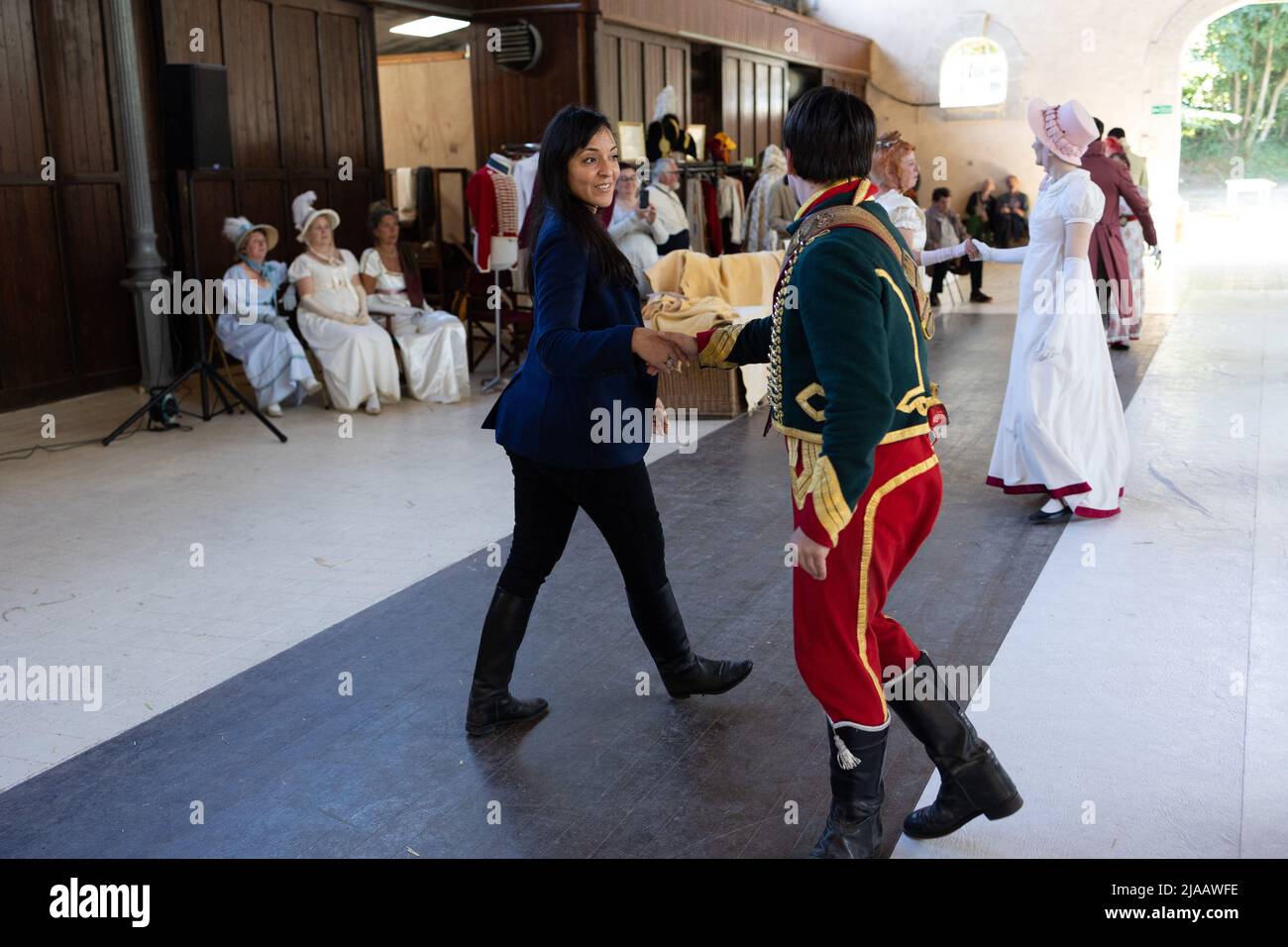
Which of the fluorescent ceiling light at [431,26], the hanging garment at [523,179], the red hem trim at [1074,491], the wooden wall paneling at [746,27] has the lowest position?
the red hem trim at [1074,491]

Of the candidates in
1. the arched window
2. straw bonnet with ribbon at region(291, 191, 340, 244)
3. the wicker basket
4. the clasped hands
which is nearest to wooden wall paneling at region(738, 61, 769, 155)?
the arched window

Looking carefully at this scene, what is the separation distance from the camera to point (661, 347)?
8.27ft

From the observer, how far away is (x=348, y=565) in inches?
180

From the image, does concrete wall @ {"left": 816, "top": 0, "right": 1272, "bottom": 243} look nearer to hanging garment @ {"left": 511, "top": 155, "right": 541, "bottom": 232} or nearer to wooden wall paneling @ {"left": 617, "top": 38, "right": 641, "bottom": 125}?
wooden wall paneling @ {"left": 617, "top": 38, "right": 641, "bottom": 125}

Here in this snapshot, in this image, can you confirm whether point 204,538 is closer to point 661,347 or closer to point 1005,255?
point 661,347

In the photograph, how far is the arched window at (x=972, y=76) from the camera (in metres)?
20.2

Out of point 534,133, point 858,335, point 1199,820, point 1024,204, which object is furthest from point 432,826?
point 1024,204

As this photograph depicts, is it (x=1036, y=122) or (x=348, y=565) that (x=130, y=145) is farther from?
(x=1036, y=122)

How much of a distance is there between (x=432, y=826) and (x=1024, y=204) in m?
17.7

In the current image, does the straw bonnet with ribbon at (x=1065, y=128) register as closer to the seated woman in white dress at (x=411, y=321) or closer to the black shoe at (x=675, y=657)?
the black shoe at (x=675, y=657)

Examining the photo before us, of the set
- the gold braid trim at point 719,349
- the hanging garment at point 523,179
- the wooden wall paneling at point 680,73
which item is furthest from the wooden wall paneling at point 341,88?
the gold braid trim at point 719,349

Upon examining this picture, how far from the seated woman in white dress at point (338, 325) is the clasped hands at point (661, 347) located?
5.24m

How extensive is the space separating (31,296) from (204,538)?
3.52m

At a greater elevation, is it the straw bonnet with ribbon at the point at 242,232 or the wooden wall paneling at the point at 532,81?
the wooden wall paneling at the point at 532,81
